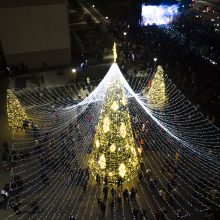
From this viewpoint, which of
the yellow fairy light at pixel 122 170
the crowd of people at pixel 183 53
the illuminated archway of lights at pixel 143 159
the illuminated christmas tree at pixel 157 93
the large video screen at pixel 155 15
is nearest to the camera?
the yellow fairy light at pixel 122 170

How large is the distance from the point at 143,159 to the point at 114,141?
3.36 m

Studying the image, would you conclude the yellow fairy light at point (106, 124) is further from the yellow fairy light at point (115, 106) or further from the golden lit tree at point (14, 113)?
the golden lit tree at point (14, 113)

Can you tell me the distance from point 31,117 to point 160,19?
17698 mm

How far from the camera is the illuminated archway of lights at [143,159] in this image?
12883mm

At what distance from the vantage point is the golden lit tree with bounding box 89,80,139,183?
1163cm

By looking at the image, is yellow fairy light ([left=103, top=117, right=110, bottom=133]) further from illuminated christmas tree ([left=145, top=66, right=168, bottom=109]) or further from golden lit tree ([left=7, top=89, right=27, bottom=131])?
illuminated christmas tree ([left=145, top=66, right=168, bottom=109])

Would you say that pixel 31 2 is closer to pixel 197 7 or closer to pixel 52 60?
pixel 52 60

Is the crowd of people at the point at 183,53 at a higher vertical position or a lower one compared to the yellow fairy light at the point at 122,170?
higher

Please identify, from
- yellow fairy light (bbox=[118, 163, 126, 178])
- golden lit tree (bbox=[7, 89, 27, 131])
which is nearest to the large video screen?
golden lit tree (bbox=[7, 89, 27, 131])

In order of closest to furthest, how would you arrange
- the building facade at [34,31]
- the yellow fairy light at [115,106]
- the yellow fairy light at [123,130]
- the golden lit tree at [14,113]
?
the yellow fairy light at [115,106] → the yellow fairy light at [123,130] → the golden lit tree at [14,113] → the building facade at [34,31]

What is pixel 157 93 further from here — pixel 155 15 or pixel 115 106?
pixel 155 15

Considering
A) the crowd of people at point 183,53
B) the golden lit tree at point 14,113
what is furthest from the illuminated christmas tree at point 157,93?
the golden lit tree at point 14,113

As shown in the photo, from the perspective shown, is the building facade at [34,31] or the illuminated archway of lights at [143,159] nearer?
the illuminated archway of lights at [143,159]

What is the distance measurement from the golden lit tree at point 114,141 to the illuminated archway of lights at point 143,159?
1.79 ft
